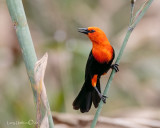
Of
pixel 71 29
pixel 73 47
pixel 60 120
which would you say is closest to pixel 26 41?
pixel 60 120

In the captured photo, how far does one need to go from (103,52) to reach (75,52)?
658 millimetres

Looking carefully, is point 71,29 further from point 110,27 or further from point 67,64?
point 67,64

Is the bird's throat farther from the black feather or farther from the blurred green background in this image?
the blurred green background

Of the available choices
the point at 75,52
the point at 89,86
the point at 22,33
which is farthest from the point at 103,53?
the point at 22,33

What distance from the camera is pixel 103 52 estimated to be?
7.95 feet

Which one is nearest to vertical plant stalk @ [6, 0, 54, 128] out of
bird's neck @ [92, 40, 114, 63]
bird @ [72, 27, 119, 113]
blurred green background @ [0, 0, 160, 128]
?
bird @ [72, 27, 119, 113]

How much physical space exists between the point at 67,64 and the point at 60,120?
1.29 metres

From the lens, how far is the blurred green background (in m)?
3.06

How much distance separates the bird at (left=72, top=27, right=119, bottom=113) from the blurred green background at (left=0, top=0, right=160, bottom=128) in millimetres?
272

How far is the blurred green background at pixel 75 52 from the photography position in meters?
3.06

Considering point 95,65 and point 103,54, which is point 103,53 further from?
point 95,65

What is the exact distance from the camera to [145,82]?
4191 mm

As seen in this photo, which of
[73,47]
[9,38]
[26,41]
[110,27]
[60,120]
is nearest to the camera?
[26,41]

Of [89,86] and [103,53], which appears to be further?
[89,86]
